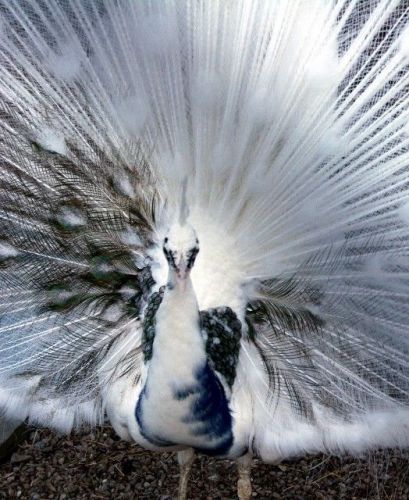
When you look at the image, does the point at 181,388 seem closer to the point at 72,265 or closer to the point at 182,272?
the point at 182,272

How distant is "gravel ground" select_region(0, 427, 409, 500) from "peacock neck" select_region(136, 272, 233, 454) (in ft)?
3.15

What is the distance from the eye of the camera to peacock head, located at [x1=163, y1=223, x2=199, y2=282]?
1896 millimetres

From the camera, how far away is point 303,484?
3203 millimetres

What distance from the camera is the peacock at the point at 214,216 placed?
7.20 ft

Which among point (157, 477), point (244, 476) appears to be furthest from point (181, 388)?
point (157, 477)

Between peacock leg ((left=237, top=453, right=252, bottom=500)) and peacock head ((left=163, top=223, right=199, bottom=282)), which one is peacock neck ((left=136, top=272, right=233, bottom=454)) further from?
peacock leg ((left=237, top=453, right=252, bottom=500))

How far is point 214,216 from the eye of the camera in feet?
7.73

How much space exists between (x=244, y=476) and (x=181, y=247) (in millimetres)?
1036

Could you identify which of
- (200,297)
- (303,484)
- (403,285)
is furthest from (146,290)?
(303,484)

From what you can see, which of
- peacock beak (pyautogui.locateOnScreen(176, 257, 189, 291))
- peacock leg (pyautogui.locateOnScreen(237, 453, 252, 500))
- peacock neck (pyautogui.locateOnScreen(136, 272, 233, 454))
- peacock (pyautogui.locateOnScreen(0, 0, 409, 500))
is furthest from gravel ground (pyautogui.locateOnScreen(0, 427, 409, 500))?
peacock beak (pyautogui.locateOnScreen(176, 257, 189, 291))

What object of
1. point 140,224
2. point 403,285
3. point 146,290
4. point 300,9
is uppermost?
point 300,9

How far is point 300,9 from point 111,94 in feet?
1.76

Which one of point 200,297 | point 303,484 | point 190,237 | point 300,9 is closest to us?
point 190,237

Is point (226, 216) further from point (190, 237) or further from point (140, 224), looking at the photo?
point (190, 237)
